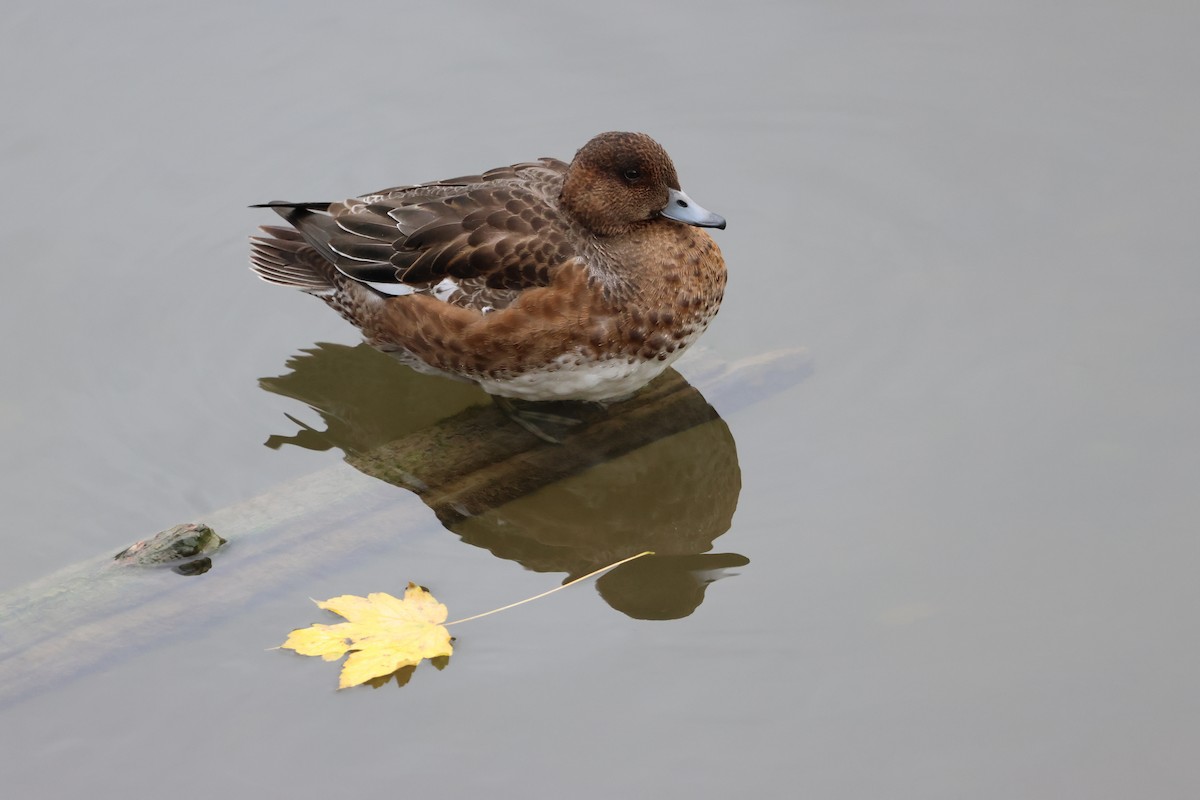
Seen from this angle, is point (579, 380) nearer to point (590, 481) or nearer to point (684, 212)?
point (590, 481)

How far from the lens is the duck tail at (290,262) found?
7.93 metres

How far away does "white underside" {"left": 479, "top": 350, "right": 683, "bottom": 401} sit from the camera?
698 cm

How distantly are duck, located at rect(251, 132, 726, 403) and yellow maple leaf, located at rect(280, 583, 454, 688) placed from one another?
4.34ft

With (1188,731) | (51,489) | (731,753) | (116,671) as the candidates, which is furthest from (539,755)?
(51,489)

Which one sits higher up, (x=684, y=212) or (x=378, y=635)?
(x=684, y=212)

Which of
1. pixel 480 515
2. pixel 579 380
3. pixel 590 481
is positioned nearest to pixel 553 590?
pixel 480 515

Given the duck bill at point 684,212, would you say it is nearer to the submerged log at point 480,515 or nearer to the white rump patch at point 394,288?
the submerged log at point 480,515

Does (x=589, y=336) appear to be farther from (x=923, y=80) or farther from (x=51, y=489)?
(x=923, y=80)

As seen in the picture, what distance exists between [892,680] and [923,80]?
4.65 m

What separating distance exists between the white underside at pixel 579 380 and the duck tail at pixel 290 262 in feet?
3.97

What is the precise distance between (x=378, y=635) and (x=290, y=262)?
104 inches

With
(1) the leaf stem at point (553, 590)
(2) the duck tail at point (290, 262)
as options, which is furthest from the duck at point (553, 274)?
(1) the leaf stem at point (553, 590)

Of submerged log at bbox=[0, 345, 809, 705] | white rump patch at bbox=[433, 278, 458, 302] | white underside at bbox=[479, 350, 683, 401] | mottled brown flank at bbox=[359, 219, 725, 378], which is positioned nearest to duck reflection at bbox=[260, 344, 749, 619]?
submerged log at bbox=[0, 345, 809, 705]

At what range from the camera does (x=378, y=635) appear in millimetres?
6191
